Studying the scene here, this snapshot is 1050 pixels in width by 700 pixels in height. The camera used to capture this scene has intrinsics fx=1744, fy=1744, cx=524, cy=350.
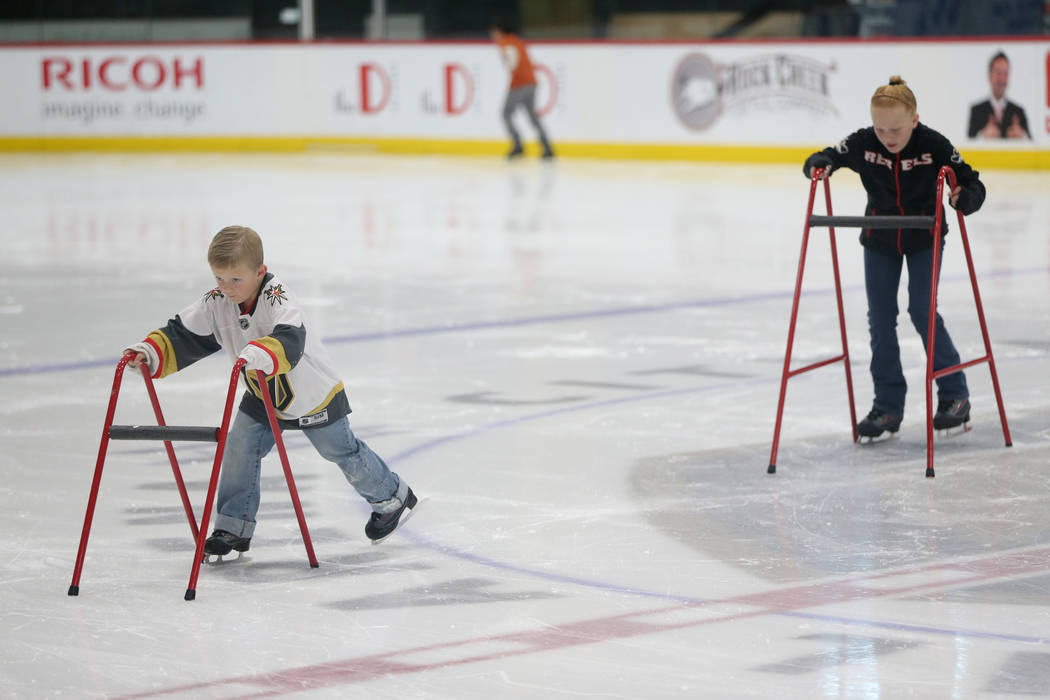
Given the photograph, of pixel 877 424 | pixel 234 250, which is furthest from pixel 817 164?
pixel 234 250

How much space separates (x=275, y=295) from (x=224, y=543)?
71 cm

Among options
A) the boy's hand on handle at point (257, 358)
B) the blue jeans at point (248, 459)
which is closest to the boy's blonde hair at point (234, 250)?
the boy's hand on handle at point (257, 358)

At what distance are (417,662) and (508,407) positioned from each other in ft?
10.1

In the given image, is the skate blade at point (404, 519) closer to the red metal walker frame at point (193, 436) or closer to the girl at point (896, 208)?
the red metal walker frame at point (193, 436)

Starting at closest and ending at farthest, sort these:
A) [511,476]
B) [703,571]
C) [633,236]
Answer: [703,571] → [511,476] → [633,236]

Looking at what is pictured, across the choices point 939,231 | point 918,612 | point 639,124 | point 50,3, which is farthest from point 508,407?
point 50,3

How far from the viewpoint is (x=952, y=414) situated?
20.8ft

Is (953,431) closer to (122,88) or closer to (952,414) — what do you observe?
(952,414)

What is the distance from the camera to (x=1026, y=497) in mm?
A: 5402

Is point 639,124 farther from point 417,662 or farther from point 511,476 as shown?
point 417,662

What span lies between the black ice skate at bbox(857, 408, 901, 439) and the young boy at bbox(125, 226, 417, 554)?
2.03 meters

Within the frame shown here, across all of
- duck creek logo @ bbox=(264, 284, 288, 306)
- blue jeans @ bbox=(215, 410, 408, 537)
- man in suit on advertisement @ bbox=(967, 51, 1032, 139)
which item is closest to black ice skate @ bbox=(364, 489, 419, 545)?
blue jeans @ bbox=(215, 410, 408, 537)

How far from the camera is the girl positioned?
5.80 m

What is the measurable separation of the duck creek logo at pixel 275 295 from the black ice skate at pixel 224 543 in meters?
0.68
